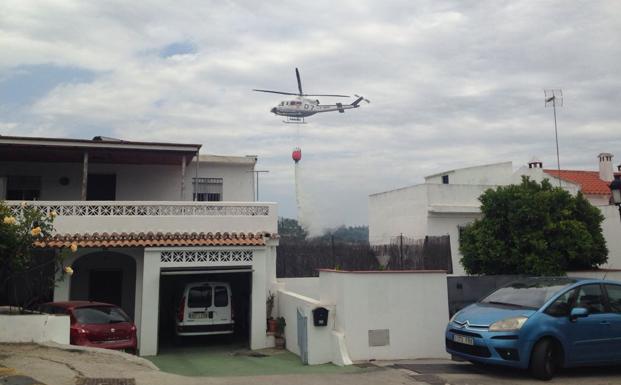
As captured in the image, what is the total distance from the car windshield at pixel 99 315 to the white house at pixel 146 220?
1.59 m

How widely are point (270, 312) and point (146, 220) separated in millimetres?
4348

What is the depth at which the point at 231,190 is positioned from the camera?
65.1ft

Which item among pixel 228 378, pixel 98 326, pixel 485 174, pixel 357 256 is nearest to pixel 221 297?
pixel 98 326

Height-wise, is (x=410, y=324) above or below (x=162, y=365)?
above

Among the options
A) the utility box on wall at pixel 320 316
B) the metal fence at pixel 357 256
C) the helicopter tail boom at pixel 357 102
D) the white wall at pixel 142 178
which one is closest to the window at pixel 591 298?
the utility box on wall at pixel 320 316

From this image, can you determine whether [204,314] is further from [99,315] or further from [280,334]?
[99,315]

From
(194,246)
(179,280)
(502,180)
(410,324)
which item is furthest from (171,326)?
(502,180)

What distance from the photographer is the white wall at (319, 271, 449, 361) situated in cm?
1046

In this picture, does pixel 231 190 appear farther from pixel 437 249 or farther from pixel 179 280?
pixel 437 249

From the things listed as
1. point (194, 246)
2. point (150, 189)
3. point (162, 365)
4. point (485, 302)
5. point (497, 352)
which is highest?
point (150, 189)

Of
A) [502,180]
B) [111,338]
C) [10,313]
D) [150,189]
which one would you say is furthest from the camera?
[502,180]

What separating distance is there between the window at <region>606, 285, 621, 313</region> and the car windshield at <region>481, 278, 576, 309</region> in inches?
25.5

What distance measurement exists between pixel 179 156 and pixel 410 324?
31.0 feet

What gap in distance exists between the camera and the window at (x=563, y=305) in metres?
8.52
